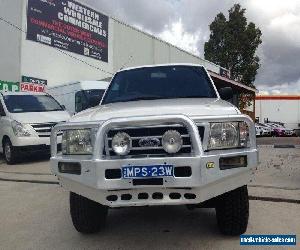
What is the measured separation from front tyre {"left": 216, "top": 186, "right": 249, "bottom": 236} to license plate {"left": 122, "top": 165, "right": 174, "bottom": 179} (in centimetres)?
80

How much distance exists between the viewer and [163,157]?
3.18 m

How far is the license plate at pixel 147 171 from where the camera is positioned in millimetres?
3145

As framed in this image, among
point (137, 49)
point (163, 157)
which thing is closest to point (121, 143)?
point (163, 157)

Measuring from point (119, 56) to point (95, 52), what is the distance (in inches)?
99.7

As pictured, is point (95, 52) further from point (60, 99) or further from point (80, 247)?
point (80, 247)

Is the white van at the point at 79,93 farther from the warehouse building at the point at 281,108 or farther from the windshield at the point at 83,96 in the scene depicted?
the warehouse building at the point at 281,108

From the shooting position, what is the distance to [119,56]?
78.9 feet

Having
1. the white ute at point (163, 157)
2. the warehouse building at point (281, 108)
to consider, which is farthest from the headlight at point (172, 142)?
the warehouse building at point (281, 108)

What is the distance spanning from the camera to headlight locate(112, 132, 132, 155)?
3.28 meters

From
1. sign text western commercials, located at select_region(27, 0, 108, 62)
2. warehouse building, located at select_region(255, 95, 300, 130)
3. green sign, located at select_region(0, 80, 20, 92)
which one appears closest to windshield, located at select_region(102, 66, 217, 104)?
green sign, located at select_region(0, 80, 20, 92)

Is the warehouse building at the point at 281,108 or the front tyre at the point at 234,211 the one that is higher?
the warehouse building at the point at 281,108

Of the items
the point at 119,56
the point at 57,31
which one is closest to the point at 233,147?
the point at 57,31

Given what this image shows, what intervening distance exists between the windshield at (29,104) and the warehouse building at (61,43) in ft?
20.8

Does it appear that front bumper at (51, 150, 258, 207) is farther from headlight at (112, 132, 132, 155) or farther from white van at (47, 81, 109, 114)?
white van at (47, 81, 109, 114)
